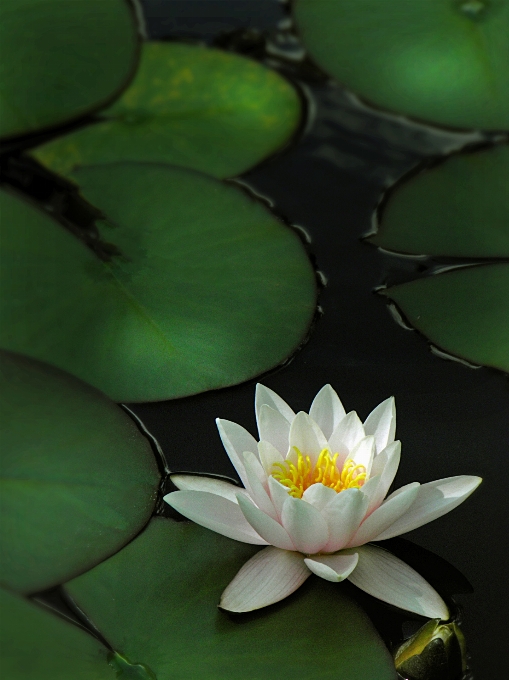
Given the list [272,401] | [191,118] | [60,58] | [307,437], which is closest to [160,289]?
[272,401]

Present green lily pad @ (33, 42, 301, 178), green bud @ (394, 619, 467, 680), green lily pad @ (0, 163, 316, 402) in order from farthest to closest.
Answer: green lily pad @ (33, 42, 301, 178) → green lily pad @ (0, 163, 316, 402) → green bud @ (394, 619, 467, 680)

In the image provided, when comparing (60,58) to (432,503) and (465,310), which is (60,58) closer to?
(465,310)

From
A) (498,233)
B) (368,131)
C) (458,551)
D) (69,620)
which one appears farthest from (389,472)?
(368,131)

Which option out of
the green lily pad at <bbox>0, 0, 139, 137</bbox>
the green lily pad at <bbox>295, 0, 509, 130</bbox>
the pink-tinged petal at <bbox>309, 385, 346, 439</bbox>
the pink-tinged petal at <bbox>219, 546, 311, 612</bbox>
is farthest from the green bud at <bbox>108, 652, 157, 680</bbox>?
the green lily pad at <bbox>295, 0, 509, 130</bbox>

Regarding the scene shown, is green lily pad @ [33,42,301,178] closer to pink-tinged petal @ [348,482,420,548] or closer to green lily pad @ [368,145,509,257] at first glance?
green lily pad @ [368,145,509,257]

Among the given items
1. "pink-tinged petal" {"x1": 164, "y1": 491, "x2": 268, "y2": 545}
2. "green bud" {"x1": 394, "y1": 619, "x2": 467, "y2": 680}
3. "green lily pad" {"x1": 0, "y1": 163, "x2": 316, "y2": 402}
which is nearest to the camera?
"green bud" {"x1": 394, "y1": 619, "x2": 467, "y2": 680}

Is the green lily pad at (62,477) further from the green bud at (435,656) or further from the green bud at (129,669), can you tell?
the green bud at (435,656)

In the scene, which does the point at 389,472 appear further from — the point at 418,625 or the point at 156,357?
the point at 156,357
